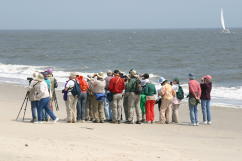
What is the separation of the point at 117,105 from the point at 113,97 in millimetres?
264

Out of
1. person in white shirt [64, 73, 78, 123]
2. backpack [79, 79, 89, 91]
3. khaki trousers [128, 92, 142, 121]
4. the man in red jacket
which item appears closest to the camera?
person in white shirt [64, 73, 78, 123]

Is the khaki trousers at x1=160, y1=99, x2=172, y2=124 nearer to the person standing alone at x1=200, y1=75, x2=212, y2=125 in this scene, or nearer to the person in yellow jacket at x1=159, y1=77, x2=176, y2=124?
the person in yellow jacket at x1=159, y1=77, x2=176, y2=124

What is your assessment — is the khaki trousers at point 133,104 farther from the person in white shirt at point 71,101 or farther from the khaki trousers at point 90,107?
the person in white shirt at point 71,101

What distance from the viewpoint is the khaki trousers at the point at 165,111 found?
1599 cm

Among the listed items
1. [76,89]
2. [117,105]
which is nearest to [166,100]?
[117,105]

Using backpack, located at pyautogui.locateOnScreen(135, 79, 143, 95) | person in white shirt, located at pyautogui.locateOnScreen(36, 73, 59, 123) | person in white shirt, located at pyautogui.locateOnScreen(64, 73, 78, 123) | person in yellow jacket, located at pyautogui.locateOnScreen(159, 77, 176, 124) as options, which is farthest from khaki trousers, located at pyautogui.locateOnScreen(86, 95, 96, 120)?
person in yellow jacket, located at pyautogui.locateOnScreen(159, 77, 176, 124)

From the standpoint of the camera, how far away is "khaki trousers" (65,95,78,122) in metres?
15.2

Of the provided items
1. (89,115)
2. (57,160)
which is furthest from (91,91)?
(57,160)

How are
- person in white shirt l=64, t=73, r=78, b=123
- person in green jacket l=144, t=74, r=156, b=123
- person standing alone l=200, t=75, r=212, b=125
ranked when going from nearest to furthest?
person in white shirt l=64, t=73, r=78, b=123 < person in green jacket l=144, t=74, r=156, b=123 < person standing alone l=200, t=75, r=212, b=125

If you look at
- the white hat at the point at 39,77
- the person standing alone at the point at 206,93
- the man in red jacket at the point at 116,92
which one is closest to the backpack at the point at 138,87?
the man in red jacket at the point at 116,92

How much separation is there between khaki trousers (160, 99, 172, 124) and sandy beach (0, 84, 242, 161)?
0.37 m

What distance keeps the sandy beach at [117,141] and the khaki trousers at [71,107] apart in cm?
30

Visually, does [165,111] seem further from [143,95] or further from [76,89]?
[76,89]

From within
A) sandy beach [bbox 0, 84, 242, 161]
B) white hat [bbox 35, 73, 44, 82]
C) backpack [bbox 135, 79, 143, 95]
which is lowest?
sandy beach [bbox 0, 84, 242, 161]
